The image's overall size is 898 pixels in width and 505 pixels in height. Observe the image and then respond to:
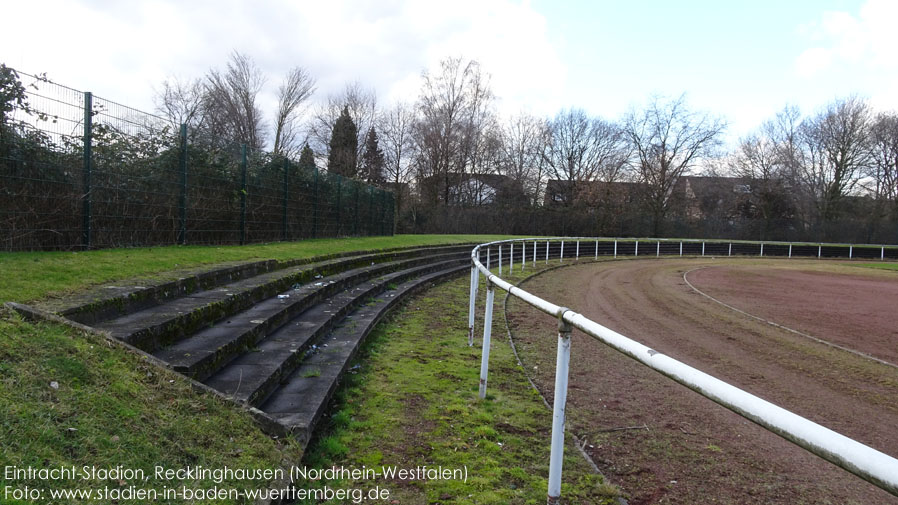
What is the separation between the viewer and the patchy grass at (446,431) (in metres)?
2.96

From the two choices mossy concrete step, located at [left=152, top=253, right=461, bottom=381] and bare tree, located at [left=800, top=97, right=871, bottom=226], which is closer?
mossy concrete step, located at [left=152, top=253, right=461, bottom=381]

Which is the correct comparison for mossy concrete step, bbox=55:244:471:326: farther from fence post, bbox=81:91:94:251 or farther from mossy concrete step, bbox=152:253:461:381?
fence post, bbox=81:91:94:251

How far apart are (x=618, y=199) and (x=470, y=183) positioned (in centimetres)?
1323

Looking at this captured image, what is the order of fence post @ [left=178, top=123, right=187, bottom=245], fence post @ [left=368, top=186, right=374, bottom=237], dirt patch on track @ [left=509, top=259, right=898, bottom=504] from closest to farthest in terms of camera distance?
1. dirt patch on track @ [left=509, top=259, right=898, bottom=504]
2. fence post @ [left=178, top=123, right=187, bottom=245]
3. fence post @ [left=368, top=186, right=374, bottom=237]

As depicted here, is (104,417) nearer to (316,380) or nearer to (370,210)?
(316,380)

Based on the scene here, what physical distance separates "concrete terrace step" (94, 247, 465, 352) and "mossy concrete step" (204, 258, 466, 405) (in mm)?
475

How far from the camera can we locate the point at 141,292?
14.0 feet

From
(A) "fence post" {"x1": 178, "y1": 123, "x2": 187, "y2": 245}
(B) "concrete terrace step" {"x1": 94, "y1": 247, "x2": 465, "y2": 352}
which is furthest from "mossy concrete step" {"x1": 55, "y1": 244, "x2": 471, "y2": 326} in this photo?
(A) "fence post" {"x1": 178, "y1": 123, "x2": 187, "y2": 245}

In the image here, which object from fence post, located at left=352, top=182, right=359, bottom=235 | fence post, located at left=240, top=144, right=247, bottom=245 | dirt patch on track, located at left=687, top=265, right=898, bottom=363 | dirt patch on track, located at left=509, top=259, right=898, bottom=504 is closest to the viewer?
dirt patch on track, located at left=509, top=259, right=898, bottom=504

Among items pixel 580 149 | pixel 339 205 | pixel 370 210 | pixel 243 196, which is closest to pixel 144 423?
pixel 243 196

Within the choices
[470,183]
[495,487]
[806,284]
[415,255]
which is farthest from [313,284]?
[470,183]

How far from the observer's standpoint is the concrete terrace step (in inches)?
139

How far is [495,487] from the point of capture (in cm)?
295

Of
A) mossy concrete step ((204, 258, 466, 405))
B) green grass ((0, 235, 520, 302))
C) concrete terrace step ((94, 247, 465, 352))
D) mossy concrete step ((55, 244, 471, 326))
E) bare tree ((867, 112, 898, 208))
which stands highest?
bare tree ((867, 112, 898, 208))
